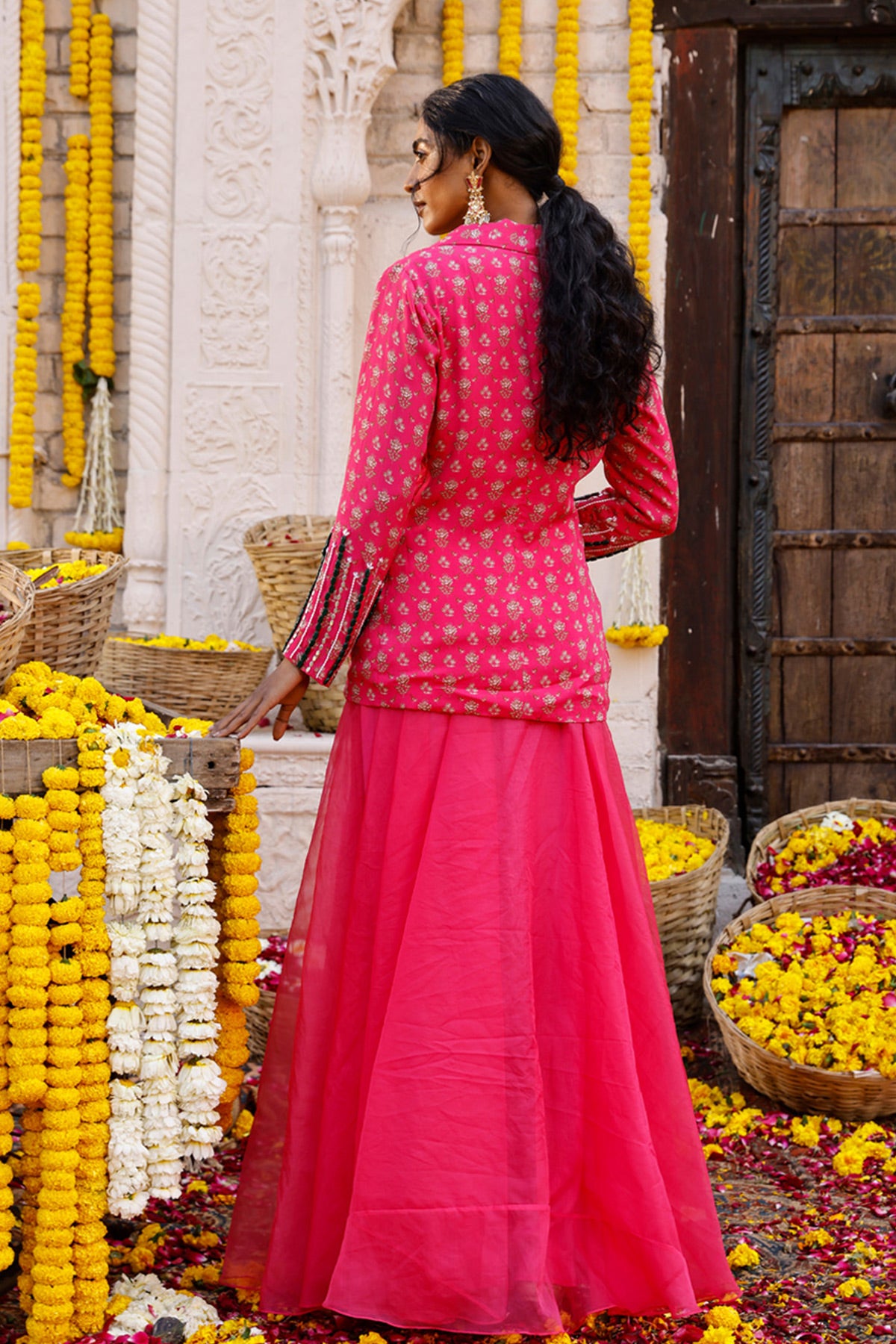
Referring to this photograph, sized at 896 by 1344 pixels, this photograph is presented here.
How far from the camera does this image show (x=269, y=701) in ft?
6.34

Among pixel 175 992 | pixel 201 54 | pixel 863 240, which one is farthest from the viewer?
pixel 863 240

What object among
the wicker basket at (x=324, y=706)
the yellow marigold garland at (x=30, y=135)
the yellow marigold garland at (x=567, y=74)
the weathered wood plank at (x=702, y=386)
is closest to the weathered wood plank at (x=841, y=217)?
the weathered wood plank at (x=702, y=386)

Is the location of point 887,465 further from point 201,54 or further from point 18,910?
point 18,910

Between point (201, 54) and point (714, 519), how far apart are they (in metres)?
2.18

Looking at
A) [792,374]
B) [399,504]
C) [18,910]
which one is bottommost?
[18,910]

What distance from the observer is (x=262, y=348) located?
13.8 ft

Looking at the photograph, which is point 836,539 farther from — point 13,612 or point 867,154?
point 13,612

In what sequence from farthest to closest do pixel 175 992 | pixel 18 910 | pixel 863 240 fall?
pixel 863 240 → pixel 175 992 → pixel 18 910

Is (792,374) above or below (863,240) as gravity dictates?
below

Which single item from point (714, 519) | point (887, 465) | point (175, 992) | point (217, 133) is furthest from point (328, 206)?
point (175, 992)

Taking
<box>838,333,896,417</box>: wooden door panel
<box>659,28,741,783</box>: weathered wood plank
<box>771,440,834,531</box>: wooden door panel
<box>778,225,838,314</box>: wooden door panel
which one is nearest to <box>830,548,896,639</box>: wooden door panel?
<box>771,440,834,531</box>: wooden door panel

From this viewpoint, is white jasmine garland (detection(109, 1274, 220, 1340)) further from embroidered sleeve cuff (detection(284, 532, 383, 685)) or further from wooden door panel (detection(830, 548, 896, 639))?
wooden door panel (detection(830, 548, 896, 639))

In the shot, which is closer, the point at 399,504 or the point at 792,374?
the point at 399,504

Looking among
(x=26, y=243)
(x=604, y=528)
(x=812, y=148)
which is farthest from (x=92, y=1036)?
(x=812, y=148)
